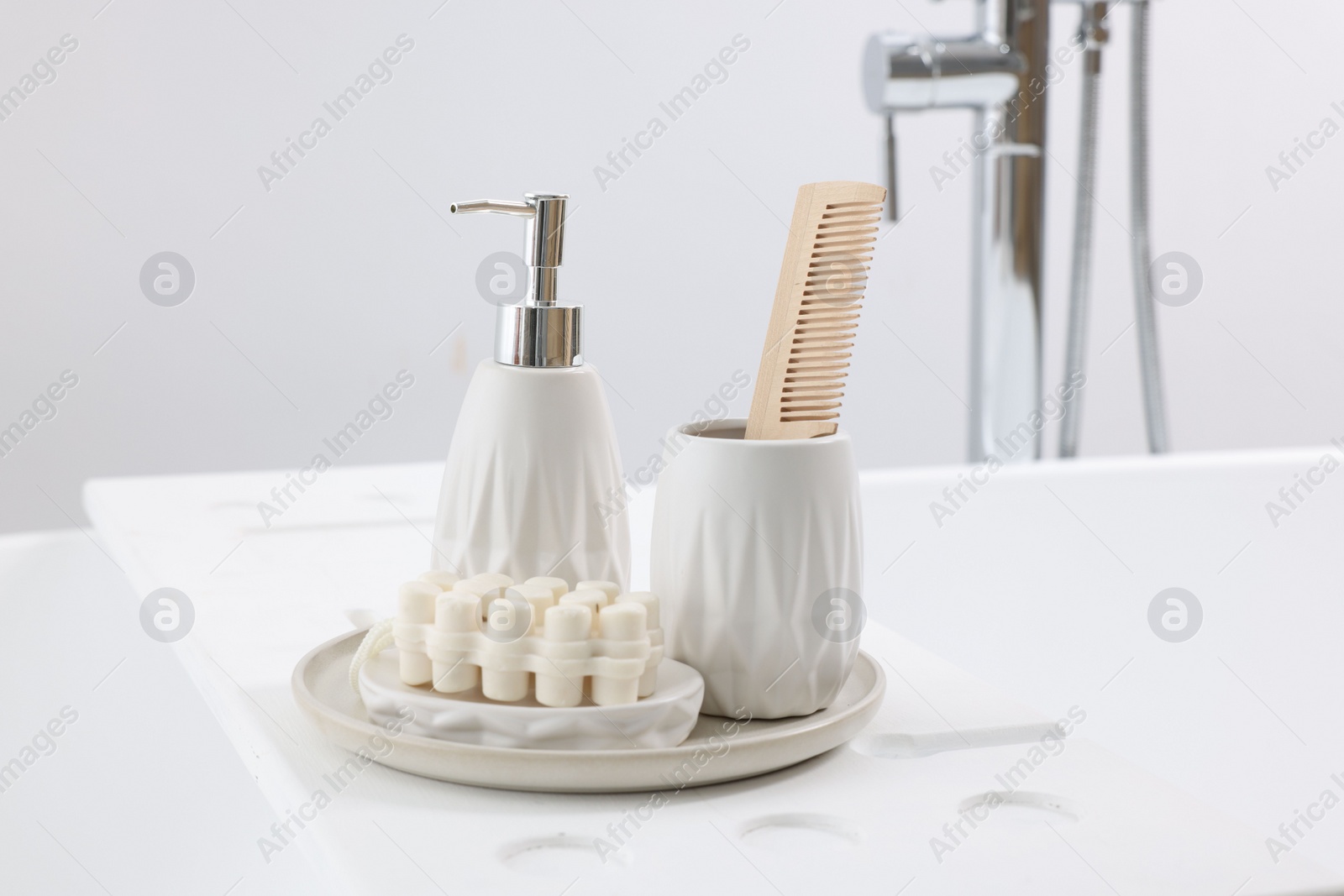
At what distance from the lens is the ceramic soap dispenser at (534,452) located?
0.42 meters

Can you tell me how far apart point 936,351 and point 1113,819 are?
4.35 feet

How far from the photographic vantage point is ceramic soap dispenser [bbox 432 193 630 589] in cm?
42

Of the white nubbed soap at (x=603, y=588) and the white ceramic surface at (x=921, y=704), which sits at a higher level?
the white nubbed soap at (x=603, y=588)

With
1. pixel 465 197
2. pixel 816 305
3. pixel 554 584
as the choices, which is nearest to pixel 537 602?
pixel 554 584

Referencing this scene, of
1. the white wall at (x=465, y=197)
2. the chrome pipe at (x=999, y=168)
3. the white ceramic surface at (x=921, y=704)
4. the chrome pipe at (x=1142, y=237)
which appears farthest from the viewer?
the white wall at (x=465, y=197)

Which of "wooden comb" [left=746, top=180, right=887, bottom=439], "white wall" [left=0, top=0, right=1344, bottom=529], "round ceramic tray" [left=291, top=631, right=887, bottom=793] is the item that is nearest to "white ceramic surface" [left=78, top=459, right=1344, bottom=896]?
"round ceramic tray" [left=291, top=631, right=887, bottom=793]

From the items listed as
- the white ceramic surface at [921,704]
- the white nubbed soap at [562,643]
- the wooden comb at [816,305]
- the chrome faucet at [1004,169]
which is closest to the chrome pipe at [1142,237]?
the chrome faucet at [1004,169]

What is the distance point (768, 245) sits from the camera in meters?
1.58

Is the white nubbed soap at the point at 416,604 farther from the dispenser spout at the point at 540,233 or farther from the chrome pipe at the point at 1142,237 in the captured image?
the chrome pipe at the point at 1142,237

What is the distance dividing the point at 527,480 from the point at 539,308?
0.06 metres

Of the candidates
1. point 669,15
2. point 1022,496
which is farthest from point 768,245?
point 1022,496

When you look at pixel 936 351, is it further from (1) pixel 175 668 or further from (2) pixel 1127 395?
(1) pixel 175 668

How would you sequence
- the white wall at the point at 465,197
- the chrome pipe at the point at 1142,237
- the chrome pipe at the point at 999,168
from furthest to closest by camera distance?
the white wall at the point at 465,197
the chrome pipe at the point at 1142,237
the chrome pipe at the point at 999,168

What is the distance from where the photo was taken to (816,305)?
385 mm
